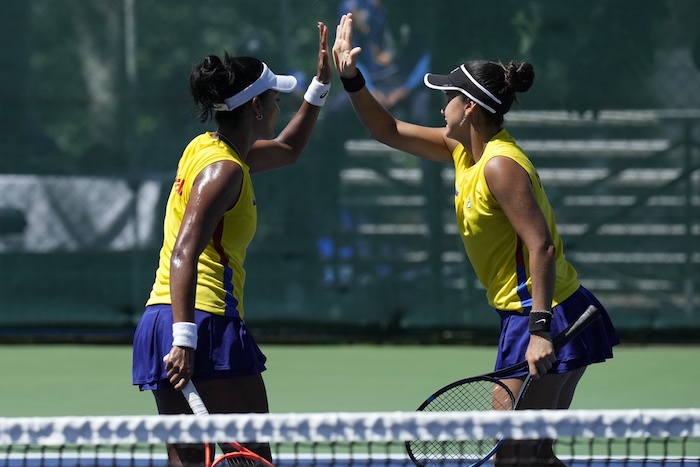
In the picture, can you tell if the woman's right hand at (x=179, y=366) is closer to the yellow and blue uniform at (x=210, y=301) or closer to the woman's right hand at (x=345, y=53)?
the yellow and blue uniform at (x=210, y=301)

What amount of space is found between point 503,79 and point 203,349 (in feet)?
3.48

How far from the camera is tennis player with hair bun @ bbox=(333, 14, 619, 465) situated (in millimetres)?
3162

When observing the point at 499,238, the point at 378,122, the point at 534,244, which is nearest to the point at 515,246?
the point at 499,238

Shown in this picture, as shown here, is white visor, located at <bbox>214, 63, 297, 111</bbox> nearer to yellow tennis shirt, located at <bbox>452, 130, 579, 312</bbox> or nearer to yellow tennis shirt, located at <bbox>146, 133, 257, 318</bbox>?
yellow tennis shirt, located at <bbox>146, 133, 257, 318</bbox>

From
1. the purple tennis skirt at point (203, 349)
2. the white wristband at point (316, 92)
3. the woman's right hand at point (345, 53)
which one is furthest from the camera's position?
the white wristband at point (316, 92)

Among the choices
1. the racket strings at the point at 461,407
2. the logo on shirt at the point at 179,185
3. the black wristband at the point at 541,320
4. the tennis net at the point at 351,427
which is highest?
the logo on shirt at the point at 179,185

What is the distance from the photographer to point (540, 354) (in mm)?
3145

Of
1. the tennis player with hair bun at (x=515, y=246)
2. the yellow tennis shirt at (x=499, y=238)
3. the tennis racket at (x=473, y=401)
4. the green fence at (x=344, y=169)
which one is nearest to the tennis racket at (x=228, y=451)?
the tennis racket at (x=473, y=401)

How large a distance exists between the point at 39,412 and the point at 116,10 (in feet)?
9.04

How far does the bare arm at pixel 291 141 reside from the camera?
3717 millimetres

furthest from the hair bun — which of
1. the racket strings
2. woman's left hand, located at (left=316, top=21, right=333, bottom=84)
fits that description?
the racket strings

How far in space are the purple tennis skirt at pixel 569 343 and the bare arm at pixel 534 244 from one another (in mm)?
121

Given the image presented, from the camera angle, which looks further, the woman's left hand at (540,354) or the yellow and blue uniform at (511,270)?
the yellow and blue uniform at (511,270)

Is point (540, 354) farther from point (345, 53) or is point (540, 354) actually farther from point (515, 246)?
point (345, 53)
